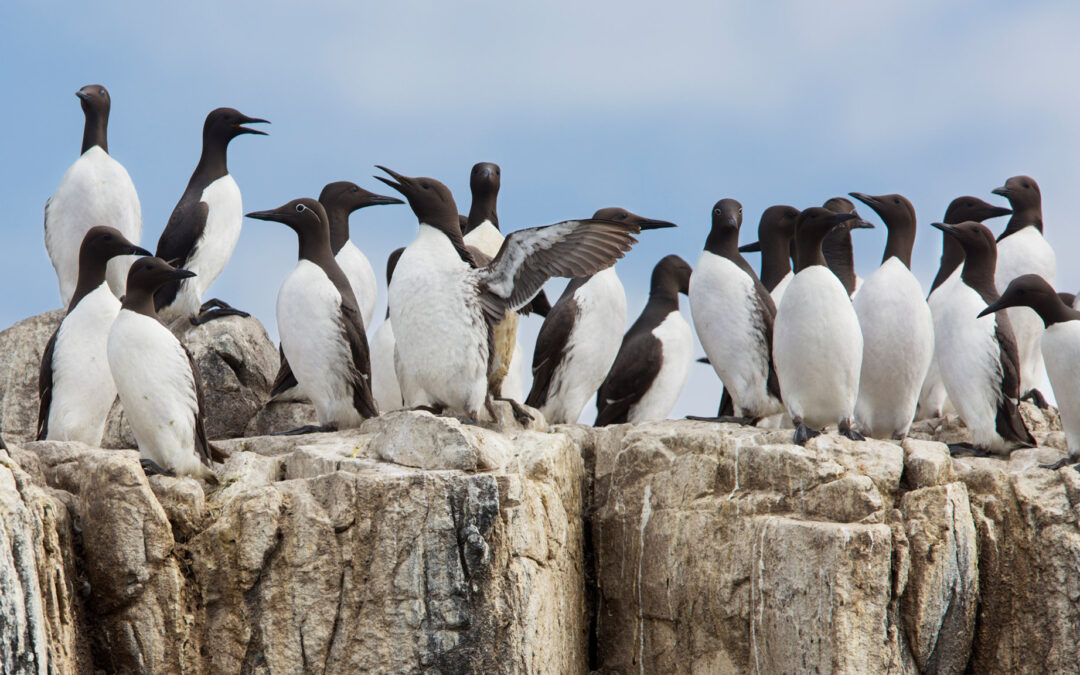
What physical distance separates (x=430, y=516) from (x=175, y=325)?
483cm

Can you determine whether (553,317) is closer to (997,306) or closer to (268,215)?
(268,215)

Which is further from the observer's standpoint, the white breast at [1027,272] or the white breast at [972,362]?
the white breast at [1027,272]

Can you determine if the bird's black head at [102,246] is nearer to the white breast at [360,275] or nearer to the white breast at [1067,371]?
the white breast at [360,275]

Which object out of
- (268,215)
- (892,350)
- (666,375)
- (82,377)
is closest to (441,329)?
(268,215)

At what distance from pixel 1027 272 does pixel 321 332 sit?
6045mm

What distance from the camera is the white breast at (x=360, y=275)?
1210 cm

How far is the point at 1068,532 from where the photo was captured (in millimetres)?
8078

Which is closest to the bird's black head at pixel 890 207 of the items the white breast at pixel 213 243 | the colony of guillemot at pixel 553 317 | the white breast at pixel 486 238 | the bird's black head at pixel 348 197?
the colony of guillemot at pixel 553 317

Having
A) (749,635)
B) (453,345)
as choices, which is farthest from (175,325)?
(749,635)

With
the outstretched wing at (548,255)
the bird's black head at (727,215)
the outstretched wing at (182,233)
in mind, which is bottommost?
the outstretched wing at (548,255)

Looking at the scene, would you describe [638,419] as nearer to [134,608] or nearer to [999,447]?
[999,447]

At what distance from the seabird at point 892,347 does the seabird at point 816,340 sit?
0.90 m

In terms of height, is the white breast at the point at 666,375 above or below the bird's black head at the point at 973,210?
below

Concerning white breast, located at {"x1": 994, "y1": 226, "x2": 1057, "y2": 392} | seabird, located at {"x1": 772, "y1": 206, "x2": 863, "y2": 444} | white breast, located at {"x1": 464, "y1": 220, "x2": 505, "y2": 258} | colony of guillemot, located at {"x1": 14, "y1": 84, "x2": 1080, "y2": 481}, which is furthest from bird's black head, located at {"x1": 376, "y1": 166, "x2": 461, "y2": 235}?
white breast, located at {"x1": 994, "y1": 226, "x2": 1057, "y2": 392}
